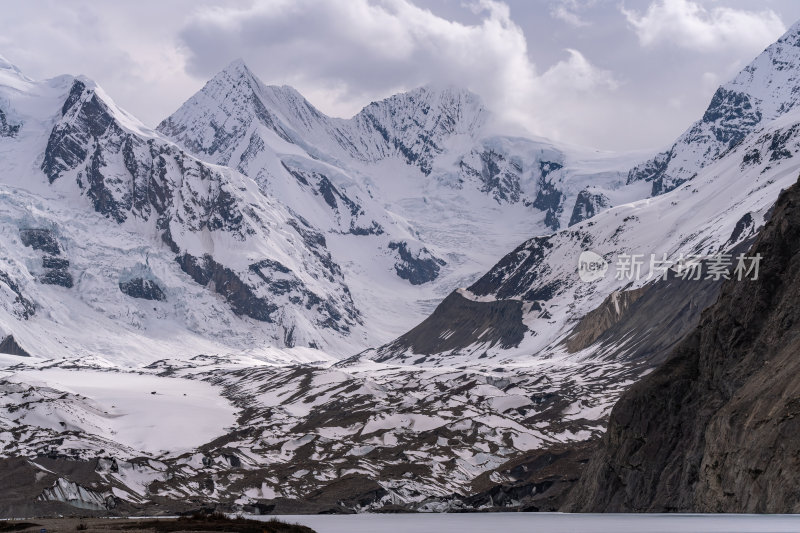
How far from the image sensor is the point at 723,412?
14188 cm

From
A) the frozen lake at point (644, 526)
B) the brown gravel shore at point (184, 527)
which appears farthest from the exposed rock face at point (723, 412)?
the brown gravel shore at point (184, 527)

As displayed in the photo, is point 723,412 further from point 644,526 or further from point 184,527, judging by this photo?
point 184,527

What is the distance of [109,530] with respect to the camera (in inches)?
3991

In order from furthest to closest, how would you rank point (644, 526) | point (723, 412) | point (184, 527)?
point (723, 412) < point (644, 526) < point (184, 527)

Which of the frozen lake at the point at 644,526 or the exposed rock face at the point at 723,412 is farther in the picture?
the exposed rock face at the point at 723,412

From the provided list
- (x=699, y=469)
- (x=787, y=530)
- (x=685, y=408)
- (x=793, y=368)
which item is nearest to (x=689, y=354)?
(x=685, y=408)

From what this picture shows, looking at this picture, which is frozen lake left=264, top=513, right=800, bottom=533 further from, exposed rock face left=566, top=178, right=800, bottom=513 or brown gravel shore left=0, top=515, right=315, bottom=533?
brown gravel shore left=0, top=515, right=315, bottom=533

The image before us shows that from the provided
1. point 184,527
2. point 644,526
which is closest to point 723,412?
point 644,526

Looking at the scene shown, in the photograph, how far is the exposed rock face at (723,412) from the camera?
5123 inches

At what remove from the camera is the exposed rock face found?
13012 centimetres

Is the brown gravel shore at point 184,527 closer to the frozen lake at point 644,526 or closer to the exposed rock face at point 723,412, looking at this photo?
the frozen lake at point 644,526

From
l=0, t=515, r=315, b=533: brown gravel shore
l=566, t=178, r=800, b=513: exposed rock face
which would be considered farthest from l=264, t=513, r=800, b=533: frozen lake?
l=0, t=515, r=315, b=533: brown gravel shore

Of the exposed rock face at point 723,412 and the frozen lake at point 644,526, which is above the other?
the exposed rock face at point 723,412

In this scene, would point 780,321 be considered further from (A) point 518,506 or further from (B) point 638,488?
(A) point 518,506
